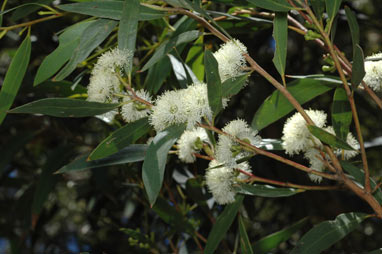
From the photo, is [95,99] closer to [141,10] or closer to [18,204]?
[141,10]

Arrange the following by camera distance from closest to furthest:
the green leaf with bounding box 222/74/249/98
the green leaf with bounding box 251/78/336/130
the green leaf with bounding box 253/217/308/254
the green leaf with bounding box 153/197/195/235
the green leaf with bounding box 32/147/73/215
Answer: the green leaf with bounding box 222/74/249/98
the green leaf with bounding box 251/78/336/130
the green leaf with bounding box 253/217/308/254
the green leaf with bounding box 153/197/195/235
the green leaf with bounding box 32/147/73/215

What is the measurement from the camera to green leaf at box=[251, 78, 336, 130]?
3.73ft

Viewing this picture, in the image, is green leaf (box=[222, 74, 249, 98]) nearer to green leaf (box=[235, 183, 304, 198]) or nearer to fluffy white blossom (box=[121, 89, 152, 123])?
fluffy white blossom (box=[121, 89, 152, 123])

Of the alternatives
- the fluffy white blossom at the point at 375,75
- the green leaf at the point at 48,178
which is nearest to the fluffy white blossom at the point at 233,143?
the fluffy white blossom at the point at 375,75

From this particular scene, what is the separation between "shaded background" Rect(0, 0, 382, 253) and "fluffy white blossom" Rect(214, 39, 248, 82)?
1.12 feet

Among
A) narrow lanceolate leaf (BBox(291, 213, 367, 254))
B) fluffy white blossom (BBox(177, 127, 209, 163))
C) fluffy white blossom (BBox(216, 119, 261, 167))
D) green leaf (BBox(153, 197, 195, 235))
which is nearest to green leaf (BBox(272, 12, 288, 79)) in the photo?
fluffy white blossom (BBox(216, 119, 261, 167))

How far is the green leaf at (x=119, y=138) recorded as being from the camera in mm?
1033

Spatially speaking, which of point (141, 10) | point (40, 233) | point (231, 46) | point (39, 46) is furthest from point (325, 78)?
point (40, 233)

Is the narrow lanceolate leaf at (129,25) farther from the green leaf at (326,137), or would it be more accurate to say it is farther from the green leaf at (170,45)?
the green leaf at (326,137)

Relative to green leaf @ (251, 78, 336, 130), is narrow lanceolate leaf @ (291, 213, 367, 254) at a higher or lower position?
lower

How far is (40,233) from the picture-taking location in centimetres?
282

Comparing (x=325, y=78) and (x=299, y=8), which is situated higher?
(x=299, y=8)

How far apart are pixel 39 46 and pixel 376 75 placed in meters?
1.55

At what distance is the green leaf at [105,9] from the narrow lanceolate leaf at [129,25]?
45 mm
